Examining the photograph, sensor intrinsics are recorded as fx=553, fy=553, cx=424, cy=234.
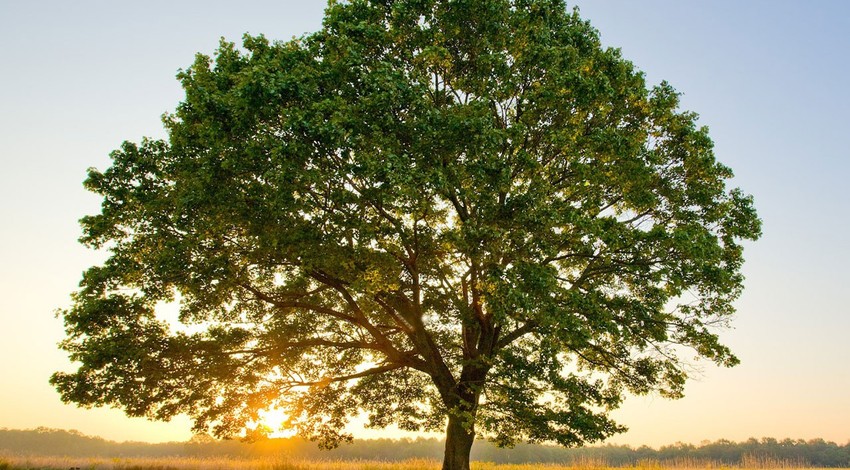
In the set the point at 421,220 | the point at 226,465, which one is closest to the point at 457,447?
the point at 421,220

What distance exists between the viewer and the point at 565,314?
15.1 metres

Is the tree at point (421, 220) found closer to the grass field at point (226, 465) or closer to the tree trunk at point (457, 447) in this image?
the tree trunk at point (457, 447)

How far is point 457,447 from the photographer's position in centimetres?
1920

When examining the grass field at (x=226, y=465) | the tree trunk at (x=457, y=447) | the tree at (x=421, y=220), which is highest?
the tree at (x=421, y=220)

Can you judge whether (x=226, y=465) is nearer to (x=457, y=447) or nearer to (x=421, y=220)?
(x=457, y=447)

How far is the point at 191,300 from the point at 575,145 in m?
13.7

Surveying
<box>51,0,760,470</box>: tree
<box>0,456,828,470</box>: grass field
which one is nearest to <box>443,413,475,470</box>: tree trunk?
<box>51,0,760,470</box>: tree

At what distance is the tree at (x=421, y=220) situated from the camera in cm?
1452

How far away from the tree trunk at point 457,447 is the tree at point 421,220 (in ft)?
0.25

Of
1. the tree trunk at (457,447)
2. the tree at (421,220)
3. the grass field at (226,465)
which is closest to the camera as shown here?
the tree at (421,220)

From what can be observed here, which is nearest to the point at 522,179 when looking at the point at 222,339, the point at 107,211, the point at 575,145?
the point at 575,145

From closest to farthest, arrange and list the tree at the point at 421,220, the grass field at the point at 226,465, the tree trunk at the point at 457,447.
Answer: the tree at the point at 421,220 → the tree trunk at the point at 457,447 → the grass field at the point at 226,465

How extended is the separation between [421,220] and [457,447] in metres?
8.20

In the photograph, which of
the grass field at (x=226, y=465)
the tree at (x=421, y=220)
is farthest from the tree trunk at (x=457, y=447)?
the grass field at (x=226, y=465)
